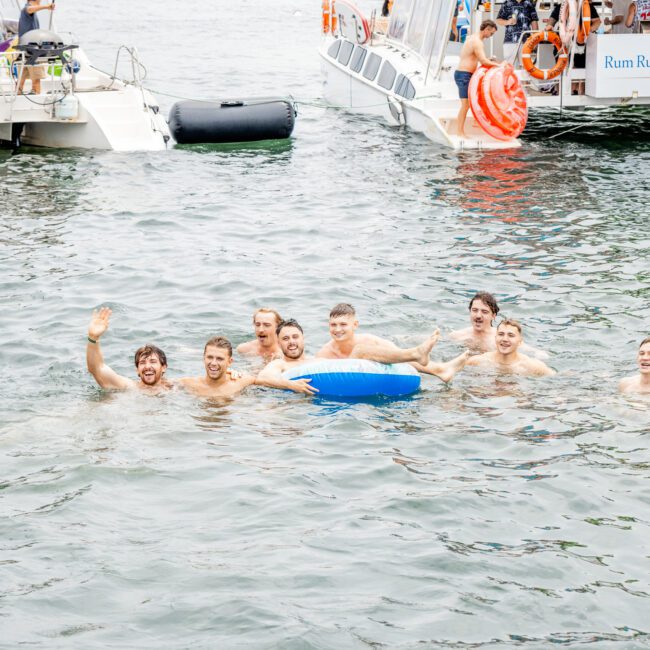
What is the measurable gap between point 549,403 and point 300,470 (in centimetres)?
251

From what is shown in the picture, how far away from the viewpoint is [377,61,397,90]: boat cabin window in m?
22.6

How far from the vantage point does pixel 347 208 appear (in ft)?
55.0

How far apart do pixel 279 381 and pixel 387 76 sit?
47.2ft

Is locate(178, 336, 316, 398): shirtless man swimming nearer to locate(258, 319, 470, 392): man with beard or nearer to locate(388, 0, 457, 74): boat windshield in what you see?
locate(258, 319, 470, 392): man with beard

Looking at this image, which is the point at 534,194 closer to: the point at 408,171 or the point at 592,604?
the point at 408,171

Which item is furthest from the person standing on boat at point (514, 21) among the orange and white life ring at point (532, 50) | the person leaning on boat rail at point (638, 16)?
the person leaning on boat rail at point (638, 16)

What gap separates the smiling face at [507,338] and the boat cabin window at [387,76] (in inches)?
522

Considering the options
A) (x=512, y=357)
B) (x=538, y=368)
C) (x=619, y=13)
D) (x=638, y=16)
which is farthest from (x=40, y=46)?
(x=538, y=368)

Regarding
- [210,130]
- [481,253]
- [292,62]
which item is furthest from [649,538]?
[292,62]

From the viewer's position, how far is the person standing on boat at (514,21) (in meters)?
20.6

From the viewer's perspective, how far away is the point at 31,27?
71.4 ft

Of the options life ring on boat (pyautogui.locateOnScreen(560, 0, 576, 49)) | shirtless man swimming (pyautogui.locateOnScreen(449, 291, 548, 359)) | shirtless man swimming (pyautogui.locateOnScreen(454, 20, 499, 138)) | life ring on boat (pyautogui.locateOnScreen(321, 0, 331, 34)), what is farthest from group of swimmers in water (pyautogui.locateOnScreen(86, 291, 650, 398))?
life ring on boat (pyautogui.locateOnScreen(321, 0, 331, 34))

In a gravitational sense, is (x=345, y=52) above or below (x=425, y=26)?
below

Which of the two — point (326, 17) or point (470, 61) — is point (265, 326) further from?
point (326, 17)
